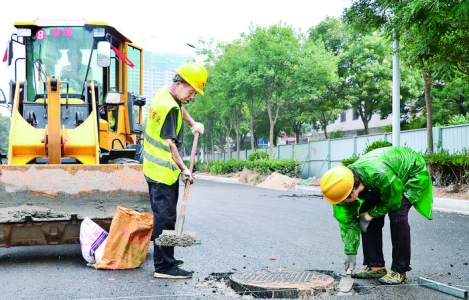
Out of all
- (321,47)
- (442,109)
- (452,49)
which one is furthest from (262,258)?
(442,109)

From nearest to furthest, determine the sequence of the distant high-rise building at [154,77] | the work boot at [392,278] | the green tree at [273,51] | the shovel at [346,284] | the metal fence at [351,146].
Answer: the shovel at [346,284] < the work boot at [392,278] < the distant high-rise building at [154,77] < the metal fence at [351,146] < the green tree at [273,51]

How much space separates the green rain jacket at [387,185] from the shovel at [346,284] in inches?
7.9

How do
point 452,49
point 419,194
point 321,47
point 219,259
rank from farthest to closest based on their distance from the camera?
point 321,47, point 452,49, point 219,259, point 419,194

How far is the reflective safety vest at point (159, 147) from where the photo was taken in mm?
5117

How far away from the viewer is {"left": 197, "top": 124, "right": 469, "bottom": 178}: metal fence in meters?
17.3

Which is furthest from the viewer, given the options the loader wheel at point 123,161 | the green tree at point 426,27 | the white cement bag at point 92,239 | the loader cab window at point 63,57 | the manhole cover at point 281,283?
the green tree at point 426,27

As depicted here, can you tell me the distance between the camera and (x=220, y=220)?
10.3m

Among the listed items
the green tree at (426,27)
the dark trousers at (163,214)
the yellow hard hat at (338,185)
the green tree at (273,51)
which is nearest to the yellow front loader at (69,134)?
the dark trousers at (163,214)

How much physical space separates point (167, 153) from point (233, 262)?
1.63 metres

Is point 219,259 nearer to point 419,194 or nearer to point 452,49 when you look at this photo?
point 419,194

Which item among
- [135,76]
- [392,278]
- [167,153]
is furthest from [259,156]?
[392,278]

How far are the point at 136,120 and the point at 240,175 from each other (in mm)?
21083

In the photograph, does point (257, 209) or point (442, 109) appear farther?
point (442, 109)

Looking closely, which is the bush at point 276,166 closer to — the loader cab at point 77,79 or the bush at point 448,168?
the bush at point 448,168
